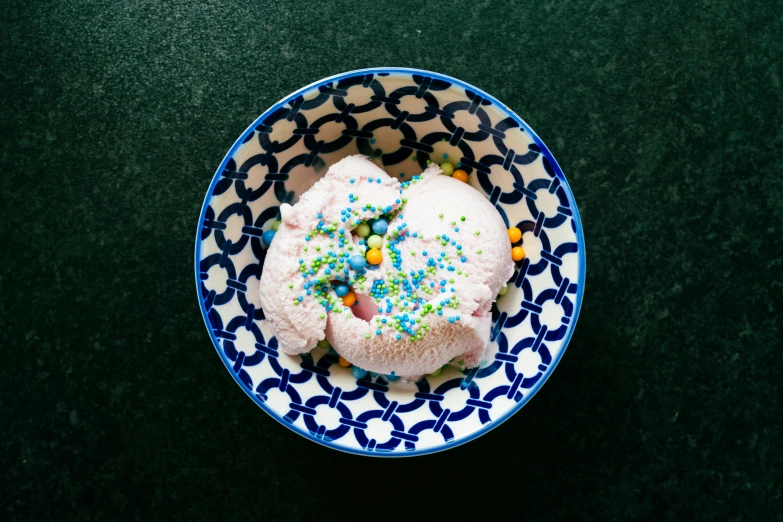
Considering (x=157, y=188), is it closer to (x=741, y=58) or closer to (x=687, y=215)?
(x=687, y=215)

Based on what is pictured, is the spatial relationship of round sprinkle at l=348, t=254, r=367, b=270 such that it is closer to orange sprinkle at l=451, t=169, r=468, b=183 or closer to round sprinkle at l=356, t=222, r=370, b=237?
round sprinkle at l=356, t=222, r=370, b=237

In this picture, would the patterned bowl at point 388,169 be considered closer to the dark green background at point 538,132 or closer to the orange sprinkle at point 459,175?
the orange sprinkle at point 459,175

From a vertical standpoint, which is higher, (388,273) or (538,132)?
(538,132)

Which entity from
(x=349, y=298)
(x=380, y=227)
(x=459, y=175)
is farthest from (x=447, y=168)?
(x=349, y=298)

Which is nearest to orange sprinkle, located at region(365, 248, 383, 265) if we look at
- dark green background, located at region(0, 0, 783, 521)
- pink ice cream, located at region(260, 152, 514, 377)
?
pink ice cream, located at region(260, 152, 514, 377)

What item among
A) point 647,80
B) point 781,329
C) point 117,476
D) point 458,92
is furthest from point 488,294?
point 117,476

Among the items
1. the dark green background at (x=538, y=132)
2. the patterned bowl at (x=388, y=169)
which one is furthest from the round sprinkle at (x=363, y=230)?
the dark green background at (x=538, y=132)

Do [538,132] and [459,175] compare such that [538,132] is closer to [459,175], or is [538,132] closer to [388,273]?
[459,175]
